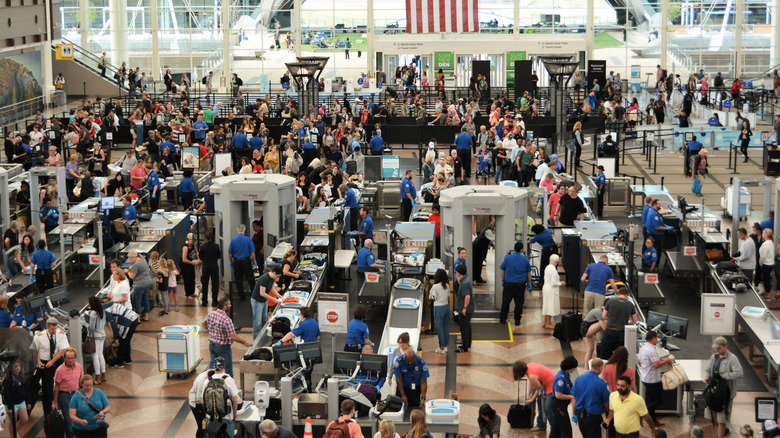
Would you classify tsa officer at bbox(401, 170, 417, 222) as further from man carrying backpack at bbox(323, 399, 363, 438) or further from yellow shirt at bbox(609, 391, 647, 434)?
man carrying backpack at bbox(323, 399, 363, 438)

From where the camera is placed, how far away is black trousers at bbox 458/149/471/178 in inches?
1164

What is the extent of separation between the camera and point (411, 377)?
13320 mm

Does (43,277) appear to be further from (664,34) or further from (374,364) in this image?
(664,34)

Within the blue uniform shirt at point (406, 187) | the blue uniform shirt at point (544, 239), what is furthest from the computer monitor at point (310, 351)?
the blue uniform shirt at point (406, 187)

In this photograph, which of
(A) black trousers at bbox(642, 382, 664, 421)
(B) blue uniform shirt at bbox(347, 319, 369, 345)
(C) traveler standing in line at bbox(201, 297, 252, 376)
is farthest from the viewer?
(C) traveler standing in line at bbox(201, 297, 252, 376)

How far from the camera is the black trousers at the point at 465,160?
1164 inches

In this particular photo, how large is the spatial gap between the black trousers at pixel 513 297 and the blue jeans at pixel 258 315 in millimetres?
3832

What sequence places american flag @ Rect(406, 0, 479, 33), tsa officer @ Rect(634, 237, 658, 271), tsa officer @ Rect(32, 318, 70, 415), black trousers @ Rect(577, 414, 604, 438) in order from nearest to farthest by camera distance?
black trousers @ Rect(577, 414, 604, 438) → tsa officer @ Rect(32, 318, 70, 415) → tsa officer @ Rect(634, 237, 658, 271) → american flag @ Rect(406, 0, 479, 33)

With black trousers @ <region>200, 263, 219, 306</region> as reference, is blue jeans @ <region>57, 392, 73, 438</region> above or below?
below

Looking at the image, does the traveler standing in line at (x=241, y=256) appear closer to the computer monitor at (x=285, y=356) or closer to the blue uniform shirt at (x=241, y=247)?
the blue uniform shirt at (x=241, y=247)

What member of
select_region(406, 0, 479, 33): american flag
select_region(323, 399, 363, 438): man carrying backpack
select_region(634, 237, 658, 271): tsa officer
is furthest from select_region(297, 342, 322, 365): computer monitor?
select_region(406, 0, 479, 33): american flag

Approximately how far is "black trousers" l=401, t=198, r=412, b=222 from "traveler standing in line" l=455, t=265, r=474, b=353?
7492 millimetres

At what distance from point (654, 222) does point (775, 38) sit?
3250 cm

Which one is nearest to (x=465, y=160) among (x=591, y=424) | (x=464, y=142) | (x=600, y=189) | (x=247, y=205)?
(x=464, y=142)
